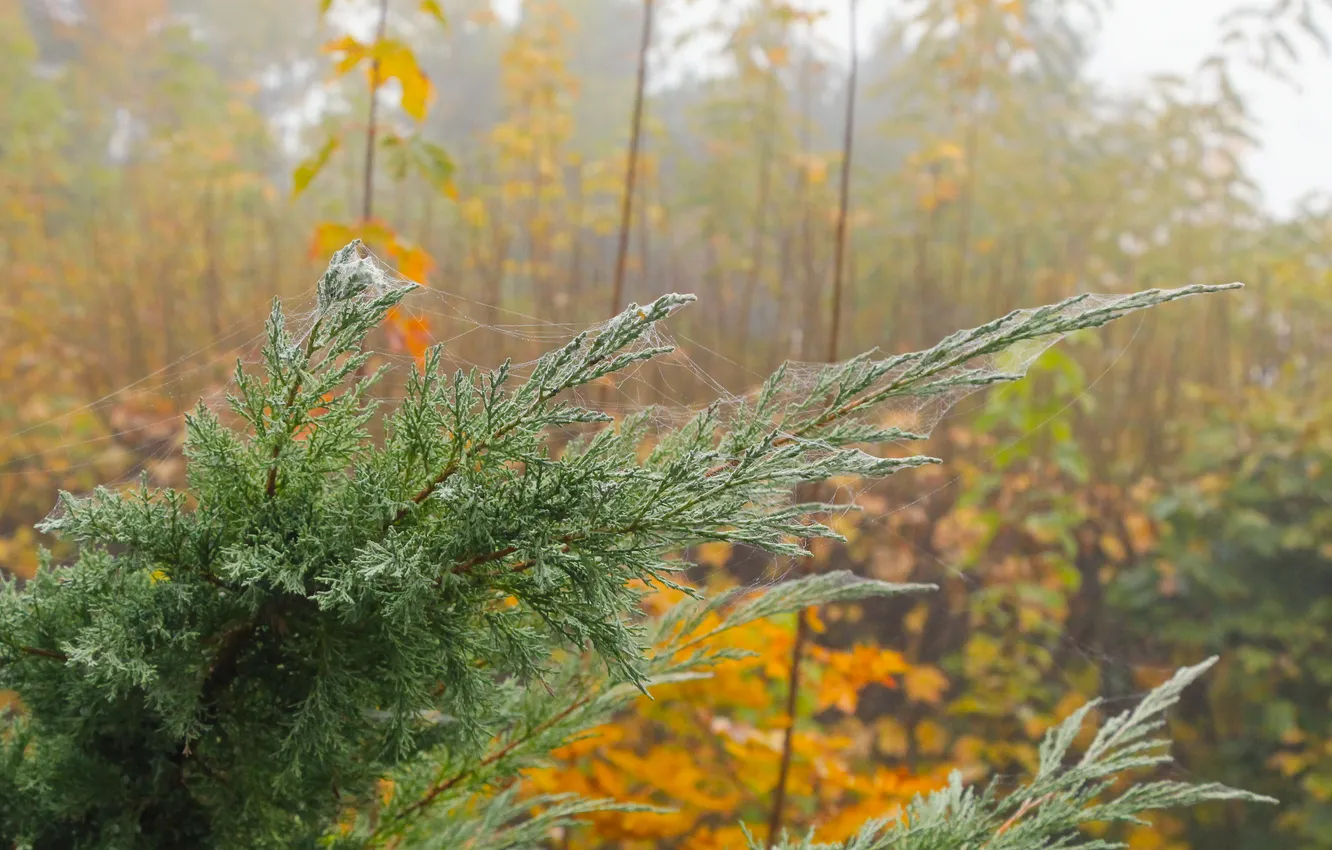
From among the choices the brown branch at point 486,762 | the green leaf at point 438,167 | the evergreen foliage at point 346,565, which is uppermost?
the green leaf at point 438,167

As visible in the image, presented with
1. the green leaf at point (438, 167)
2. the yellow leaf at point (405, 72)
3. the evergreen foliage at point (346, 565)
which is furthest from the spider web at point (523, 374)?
the yellow leaf at point (405, 72)

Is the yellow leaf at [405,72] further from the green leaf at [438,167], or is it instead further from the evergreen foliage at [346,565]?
the evergreen foliage at [346,565]

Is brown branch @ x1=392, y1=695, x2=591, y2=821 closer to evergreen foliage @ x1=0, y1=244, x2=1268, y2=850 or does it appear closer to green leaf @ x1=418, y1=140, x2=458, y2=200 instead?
evergreen foliage @ x1=0, y1=244, x2=1268, y2=850

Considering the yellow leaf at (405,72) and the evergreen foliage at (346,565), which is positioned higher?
the yellow leaf at (405,72)

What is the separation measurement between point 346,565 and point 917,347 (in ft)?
12.1

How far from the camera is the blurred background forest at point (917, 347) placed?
7.13 feet

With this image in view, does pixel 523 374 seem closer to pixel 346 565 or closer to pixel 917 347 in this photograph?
pixel 346 565

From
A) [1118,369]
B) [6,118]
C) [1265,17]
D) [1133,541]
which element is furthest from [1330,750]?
[6,118]

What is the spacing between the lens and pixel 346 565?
1.91 feet

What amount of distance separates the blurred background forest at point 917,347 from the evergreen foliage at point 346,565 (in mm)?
908

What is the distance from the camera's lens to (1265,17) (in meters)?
4.09

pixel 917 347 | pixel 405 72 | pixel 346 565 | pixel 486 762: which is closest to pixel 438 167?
pixel 405 72

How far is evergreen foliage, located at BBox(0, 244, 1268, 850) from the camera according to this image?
0.57 m

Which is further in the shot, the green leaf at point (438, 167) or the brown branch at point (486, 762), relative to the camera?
the green leaf at point (438, 167)
